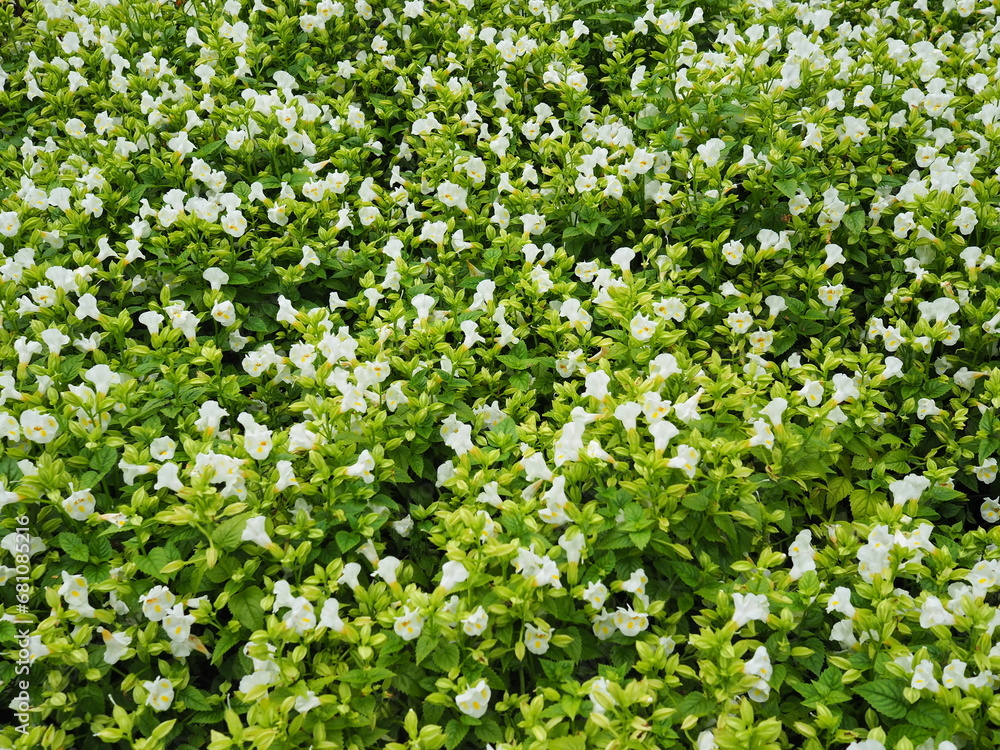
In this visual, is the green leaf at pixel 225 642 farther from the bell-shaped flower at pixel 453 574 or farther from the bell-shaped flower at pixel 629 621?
the bell-shaped flower at pixel 629 621

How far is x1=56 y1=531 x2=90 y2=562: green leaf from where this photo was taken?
96.7 inches

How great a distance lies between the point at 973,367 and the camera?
10.3 ft

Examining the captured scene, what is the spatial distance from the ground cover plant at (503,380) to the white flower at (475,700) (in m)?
0.02

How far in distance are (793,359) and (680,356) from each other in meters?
0.49

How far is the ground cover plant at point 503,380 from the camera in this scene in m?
2.28

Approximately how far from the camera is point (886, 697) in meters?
2.18

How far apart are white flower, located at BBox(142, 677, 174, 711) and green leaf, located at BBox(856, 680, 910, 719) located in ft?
6.08

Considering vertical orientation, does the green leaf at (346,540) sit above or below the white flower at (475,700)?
above

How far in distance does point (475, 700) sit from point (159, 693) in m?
0.89

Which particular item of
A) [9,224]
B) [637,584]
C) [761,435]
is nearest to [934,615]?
[761,435]

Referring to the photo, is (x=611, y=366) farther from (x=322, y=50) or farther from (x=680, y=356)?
(x=322, y=50)

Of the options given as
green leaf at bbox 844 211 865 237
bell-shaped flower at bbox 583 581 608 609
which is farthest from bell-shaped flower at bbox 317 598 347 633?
green leaf at bbox 844 211 865 237

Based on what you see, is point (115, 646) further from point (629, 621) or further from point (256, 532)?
point (629, 621)

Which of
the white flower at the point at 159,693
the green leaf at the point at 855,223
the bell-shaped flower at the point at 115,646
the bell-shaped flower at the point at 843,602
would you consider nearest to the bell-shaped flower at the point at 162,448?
the bell-shaped flower at the point at 115,646
